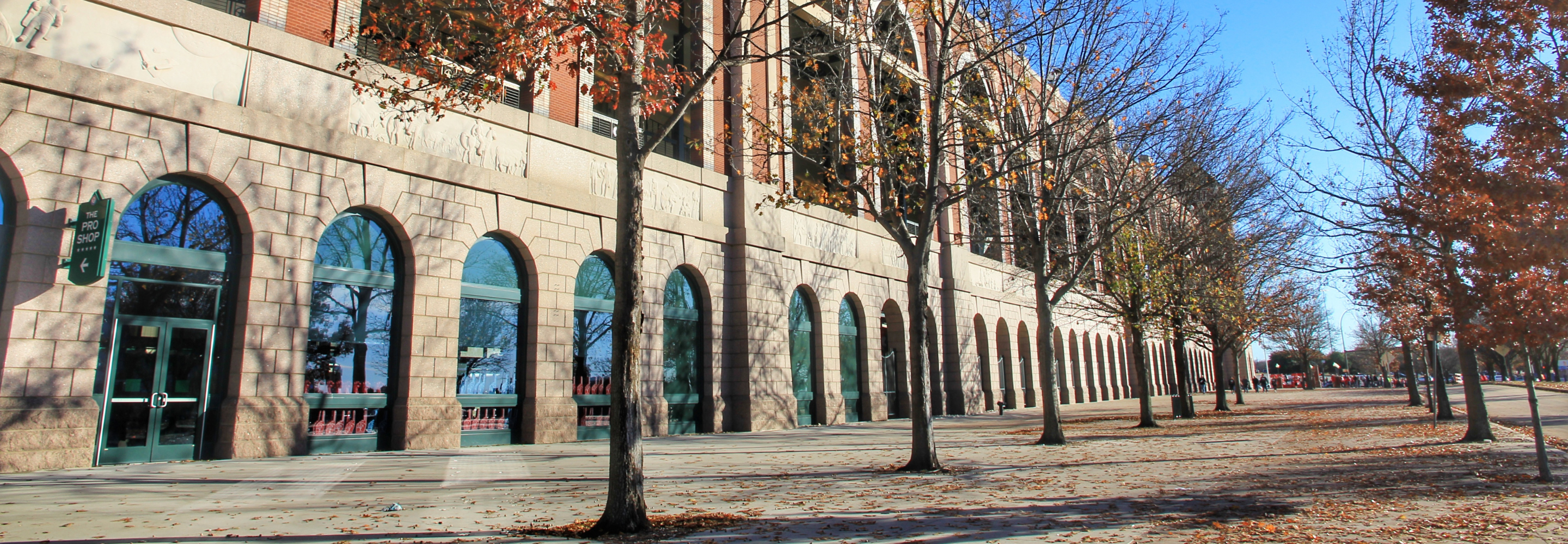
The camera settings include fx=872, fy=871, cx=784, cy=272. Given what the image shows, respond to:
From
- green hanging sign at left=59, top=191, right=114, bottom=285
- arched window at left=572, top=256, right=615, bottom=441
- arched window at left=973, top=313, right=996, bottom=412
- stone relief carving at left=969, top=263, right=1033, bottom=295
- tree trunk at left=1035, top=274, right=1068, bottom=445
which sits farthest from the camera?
stone relief carving at left=969, top=263, right=1033, bottom=295

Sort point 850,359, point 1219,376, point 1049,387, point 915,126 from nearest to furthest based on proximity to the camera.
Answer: point 915,126
point 1049,387
point 850,359
point 1219,376

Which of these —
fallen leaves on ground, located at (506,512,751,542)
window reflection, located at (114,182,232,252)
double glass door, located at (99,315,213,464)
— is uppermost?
window reflection, located at (114,182,232,252)

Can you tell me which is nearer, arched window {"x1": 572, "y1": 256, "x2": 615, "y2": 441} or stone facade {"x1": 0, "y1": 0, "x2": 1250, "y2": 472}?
stone facade {"x1": 0, "y1": 0, "x2": 1250, "y2": 472}

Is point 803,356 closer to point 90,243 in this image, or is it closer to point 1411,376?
point 90,243

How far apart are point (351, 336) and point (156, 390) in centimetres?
296

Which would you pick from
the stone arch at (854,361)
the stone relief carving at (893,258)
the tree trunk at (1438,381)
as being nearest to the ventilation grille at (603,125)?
the stone arch at (854,361)

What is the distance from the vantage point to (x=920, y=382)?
44.3ft

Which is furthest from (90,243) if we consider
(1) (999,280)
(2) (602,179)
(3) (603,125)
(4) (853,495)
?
(1) (999,280)

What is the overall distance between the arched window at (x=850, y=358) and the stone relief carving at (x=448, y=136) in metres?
12.2

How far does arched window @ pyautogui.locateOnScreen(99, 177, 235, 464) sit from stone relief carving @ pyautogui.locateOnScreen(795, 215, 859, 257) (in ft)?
49.3

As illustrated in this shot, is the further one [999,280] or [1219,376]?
[999,280]

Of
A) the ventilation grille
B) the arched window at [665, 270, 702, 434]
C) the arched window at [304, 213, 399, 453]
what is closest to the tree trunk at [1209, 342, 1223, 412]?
the arched window at [665, 270, 702, 434]

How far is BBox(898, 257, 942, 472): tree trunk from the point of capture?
13.1m

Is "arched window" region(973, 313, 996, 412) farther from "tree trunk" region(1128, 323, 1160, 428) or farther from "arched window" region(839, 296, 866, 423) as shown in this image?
"tree trunk" region(1128, 323, 1160, 428)
